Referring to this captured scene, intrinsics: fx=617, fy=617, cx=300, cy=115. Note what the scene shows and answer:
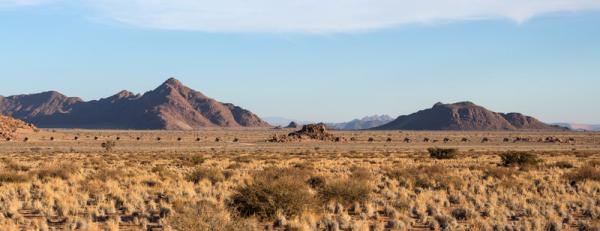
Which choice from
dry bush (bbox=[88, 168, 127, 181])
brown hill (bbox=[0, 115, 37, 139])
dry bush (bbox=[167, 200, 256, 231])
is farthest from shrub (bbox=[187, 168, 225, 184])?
brown hill (bbox=[0, 115, 37, 139])

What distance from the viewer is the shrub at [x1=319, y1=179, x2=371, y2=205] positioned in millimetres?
17797

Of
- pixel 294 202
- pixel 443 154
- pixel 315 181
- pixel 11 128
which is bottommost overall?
pixel 315 181

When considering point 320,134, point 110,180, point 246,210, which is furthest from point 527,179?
point 320,134

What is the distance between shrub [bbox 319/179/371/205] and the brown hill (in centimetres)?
7488

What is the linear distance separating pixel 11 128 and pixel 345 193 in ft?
277

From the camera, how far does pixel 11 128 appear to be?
296 ft

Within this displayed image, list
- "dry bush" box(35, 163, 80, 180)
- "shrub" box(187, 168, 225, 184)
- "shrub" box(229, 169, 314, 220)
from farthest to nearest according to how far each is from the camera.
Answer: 1. "dry bush" box(35, 163, 80, 180)
2. "shrub" box(187, 168, 225, 184)
3. "shrub" box(229, 169, 314, 220)

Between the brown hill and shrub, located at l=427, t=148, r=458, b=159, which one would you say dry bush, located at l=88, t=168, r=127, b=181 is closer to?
shrub, located at l=427, t=148, r=458, b=159

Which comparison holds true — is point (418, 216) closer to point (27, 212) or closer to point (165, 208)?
point (165, 208)

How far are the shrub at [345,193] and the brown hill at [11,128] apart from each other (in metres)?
74.9

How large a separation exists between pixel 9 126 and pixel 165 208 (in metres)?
84.1

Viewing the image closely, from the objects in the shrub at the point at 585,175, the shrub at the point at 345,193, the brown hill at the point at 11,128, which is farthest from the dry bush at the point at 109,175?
the brown hill at the point at 11,128

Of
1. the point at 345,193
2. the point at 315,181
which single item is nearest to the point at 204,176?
the point at 315,181

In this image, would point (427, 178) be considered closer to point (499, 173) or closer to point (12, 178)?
point (499, 173)
